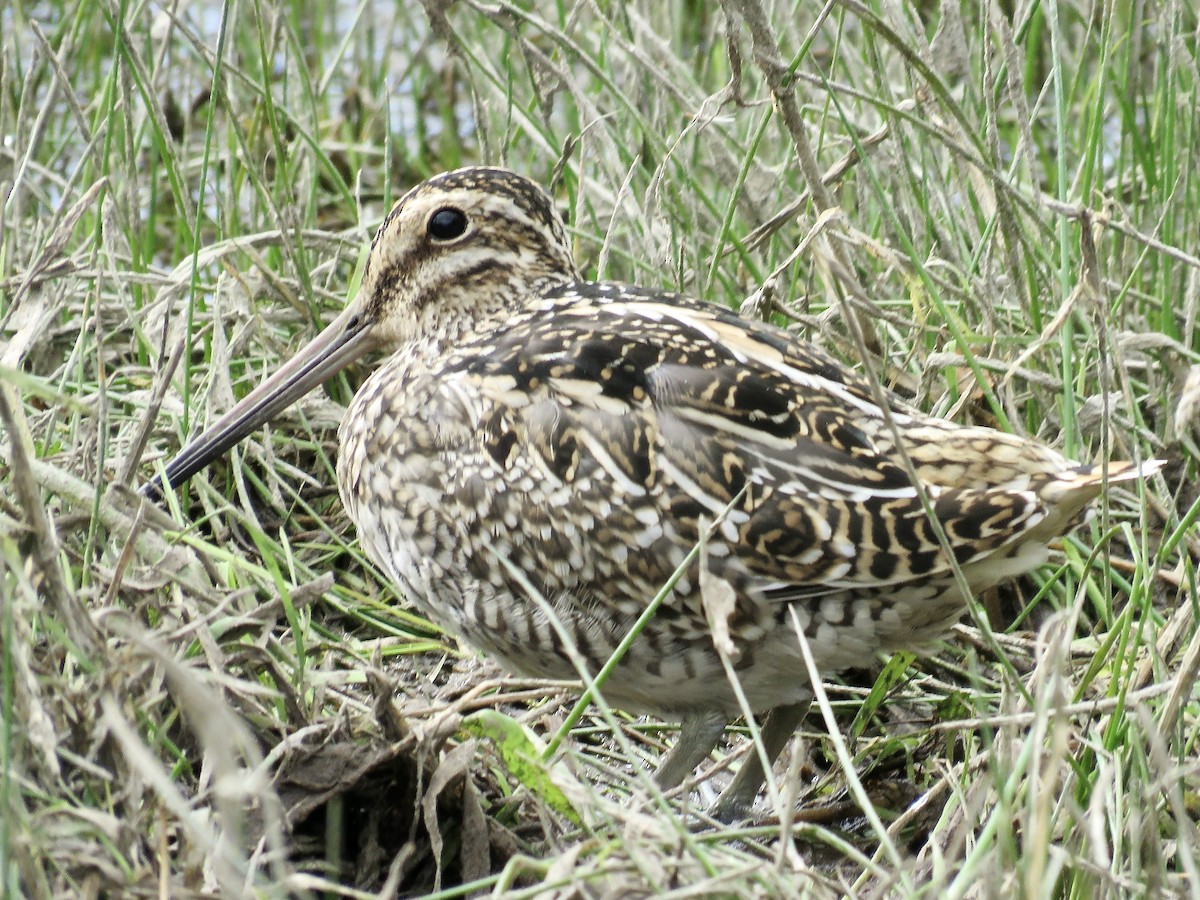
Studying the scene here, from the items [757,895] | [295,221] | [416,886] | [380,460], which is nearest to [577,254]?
[295,221]

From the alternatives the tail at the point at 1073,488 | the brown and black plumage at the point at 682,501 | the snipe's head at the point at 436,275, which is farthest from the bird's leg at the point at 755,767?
the snipe's head at the point at 436,275

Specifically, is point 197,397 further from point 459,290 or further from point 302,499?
point 459,290

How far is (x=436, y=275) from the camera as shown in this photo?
330 cm

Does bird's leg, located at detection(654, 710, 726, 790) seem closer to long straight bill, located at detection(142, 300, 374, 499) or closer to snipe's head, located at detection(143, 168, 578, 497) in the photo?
snipe's head, located at detection(143, 168, 578, 497)

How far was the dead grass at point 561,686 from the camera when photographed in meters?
2.19

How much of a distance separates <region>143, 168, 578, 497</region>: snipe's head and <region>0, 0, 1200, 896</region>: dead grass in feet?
0.57

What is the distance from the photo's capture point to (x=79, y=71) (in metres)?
5.14

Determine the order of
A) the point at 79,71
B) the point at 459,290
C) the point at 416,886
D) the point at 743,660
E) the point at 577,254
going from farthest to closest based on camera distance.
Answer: the point at 79,71
the point at 577,254
the point at 459,290
the point at 743,660
the point at 416,886

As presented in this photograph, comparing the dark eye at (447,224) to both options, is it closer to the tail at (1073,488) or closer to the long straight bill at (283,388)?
the long straight bill at (283,388)

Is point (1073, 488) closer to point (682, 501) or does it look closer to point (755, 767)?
point (682, 501)

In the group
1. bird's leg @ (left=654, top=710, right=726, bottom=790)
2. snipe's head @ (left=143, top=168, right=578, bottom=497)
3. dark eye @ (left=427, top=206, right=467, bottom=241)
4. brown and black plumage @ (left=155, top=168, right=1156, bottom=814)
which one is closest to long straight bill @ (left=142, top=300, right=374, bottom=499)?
snipe's head @ (left=143, top=168, right=578, bottom=497)

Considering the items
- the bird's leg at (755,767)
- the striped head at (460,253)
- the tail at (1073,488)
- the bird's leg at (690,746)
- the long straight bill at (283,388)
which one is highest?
the striped head at (460,253)

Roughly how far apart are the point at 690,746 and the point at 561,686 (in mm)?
294

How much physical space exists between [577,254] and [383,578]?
4.11ft
